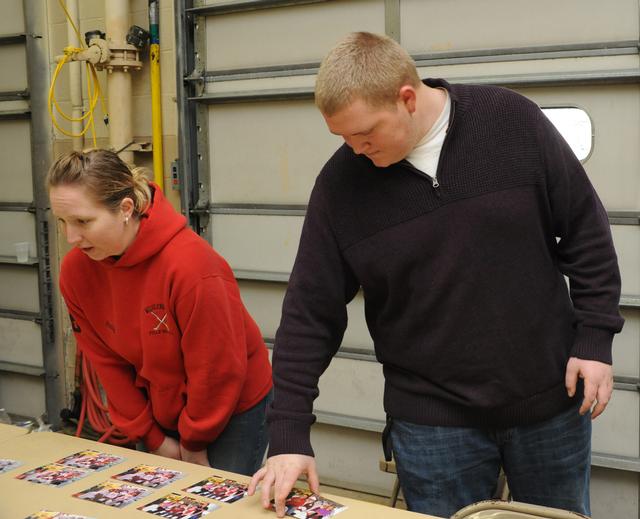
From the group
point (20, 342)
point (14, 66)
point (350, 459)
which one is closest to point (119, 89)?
point (14, 66)

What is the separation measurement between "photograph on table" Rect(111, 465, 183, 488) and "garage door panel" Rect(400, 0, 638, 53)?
2.35 m

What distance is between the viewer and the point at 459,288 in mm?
1650

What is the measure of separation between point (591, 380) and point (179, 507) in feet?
3.06

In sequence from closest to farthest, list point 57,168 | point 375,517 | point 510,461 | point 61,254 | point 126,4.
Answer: point 375,517 < point 510,461 < point 57,168 < point 126,4 < point 61,254

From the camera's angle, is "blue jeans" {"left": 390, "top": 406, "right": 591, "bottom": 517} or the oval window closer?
"blue jeans" {"left": 390, "top": 406, "right": 591, "bottom": 517}

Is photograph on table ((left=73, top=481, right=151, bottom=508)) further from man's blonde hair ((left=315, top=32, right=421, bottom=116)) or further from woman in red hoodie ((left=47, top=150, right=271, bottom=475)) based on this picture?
man's blonde hair ((left=315, top=32, right=421, bottom=116))

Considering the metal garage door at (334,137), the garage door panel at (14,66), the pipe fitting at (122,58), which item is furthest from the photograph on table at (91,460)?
the garage door panel at (14,66)

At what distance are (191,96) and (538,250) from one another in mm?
2833

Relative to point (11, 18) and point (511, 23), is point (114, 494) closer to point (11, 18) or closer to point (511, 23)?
point (511, 23)

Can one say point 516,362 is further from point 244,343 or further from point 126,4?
point 126,4

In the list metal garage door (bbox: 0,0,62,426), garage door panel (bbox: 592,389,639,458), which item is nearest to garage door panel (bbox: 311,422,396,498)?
garage door panel (bbox: 592,389,639,458)

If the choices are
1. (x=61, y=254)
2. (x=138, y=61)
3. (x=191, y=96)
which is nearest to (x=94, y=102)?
(x=138, y=61)

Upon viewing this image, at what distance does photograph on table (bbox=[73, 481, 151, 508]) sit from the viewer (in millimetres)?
1729

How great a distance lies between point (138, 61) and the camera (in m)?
4.24
